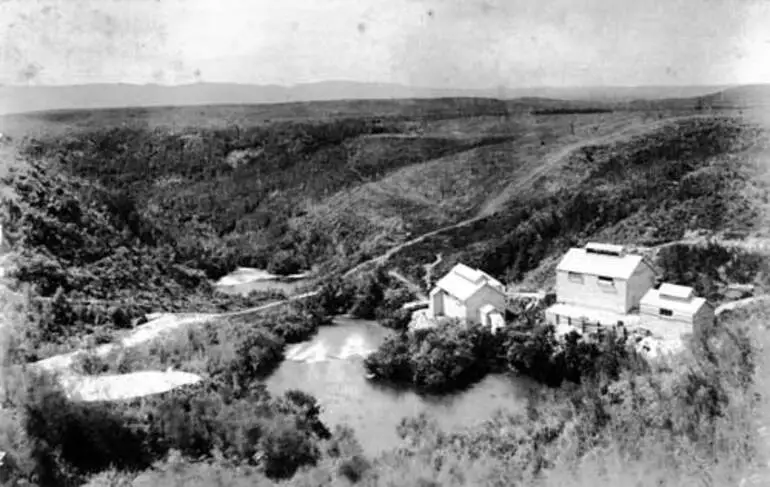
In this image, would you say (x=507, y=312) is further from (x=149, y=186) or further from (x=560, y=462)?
(x=149, y=186)

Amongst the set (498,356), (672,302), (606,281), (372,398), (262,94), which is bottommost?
(372,398)

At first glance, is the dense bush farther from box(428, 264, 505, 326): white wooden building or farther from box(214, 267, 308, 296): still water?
box(214, 267, 308, 296): still water

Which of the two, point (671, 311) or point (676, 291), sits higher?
point (676, 291)

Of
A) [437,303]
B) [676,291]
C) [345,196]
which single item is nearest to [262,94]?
[345,196]

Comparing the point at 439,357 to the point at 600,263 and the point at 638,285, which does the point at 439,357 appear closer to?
the point at 600,263

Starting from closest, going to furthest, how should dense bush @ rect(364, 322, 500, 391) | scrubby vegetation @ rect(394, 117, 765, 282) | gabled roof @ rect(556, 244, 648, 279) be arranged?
dense bush @ rect(364, 322, 500, 391) → gabled roof @ rect(556, 244, 648, 279) → scrubby vegetation @ rect(394, 117, 765, 282)

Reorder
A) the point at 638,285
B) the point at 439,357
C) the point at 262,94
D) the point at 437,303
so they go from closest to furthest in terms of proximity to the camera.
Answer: the point at 439,357, the point at 638,285, the point at 437,303, the point at 262,94

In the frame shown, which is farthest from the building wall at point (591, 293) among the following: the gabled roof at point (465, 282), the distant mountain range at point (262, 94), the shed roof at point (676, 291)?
the distant mountain range at point (262, 94)

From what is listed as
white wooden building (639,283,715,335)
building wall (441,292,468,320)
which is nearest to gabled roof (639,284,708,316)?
white wooden building (639,283,715,335)
